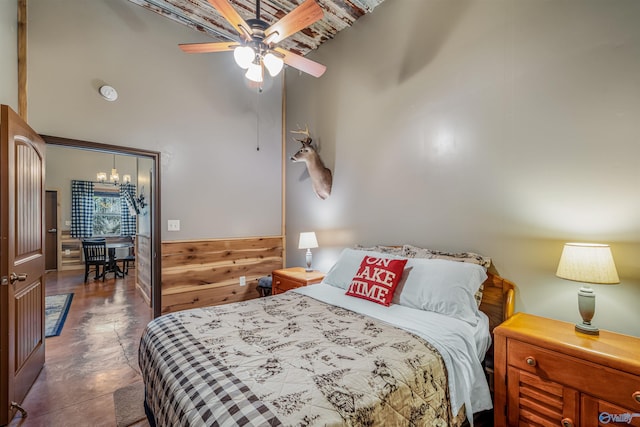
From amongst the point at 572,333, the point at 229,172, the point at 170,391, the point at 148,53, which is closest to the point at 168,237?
the point at 229,172

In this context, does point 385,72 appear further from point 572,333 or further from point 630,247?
point 572,333

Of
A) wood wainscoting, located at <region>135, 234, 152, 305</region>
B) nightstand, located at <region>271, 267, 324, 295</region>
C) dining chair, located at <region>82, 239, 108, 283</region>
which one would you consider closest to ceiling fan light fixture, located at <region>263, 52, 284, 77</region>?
nightstand, located at <region>271, 267, 324, 295</region>

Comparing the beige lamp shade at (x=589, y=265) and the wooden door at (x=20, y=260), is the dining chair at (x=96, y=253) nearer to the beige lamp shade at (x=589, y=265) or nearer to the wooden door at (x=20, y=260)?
the wooden door at (x=20, y=260)

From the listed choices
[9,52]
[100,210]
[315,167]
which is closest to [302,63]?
[315,167]

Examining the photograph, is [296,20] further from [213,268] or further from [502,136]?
[213,268]

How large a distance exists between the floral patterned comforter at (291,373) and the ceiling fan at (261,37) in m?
1.80

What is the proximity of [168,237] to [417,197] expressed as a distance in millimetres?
2687

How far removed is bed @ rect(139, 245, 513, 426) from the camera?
1033 millimetres

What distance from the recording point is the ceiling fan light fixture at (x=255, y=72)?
7.09ft

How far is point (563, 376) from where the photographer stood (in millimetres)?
1441

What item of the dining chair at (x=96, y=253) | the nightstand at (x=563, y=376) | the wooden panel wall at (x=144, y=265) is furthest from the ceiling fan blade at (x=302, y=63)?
the dining chair at (x=96, y=253)

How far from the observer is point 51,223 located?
702 centimetres

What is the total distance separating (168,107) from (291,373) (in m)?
3.19

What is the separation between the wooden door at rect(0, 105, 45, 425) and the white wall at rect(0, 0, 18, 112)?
32 centimetres
